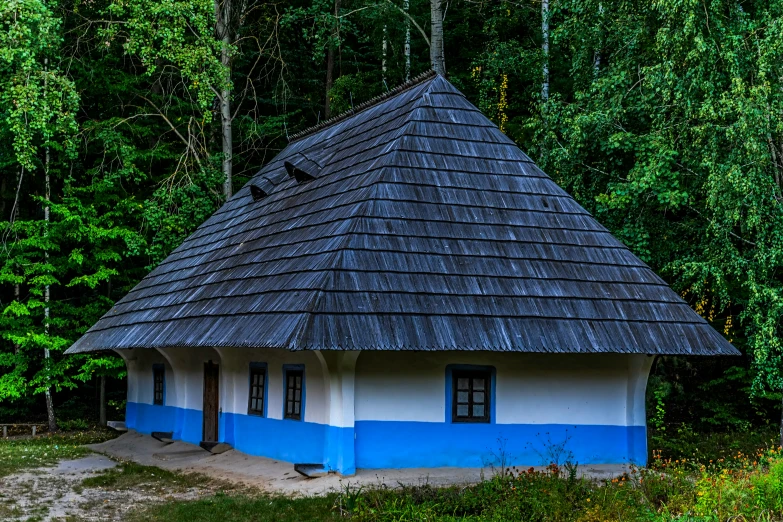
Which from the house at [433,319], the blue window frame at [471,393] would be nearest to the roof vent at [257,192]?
the house at [433,319]

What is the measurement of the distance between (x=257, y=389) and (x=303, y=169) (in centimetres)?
407

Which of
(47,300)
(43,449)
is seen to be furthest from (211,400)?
(47,300)

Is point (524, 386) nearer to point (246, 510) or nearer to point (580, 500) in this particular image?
point (580, 500)

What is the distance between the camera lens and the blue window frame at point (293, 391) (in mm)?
12335

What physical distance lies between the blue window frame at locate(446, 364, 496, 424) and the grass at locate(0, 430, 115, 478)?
21.9 feet

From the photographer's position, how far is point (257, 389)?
13.7 metres

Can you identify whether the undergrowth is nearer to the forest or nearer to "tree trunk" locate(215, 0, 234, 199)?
the forest

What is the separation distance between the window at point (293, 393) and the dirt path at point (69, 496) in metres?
1.83

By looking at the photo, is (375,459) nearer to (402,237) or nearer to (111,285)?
(402,237)

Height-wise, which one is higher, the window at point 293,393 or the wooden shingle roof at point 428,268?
the wooden shingle roof at point 428,268

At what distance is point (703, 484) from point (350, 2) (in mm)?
20381

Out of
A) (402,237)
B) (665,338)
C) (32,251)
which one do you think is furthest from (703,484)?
(32,251)

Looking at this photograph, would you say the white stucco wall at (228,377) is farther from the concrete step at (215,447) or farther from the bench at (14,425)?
the bench at (14,425)

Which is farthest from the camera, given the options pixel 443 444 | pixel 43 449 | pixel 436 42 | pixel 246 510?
pixel 436 42
